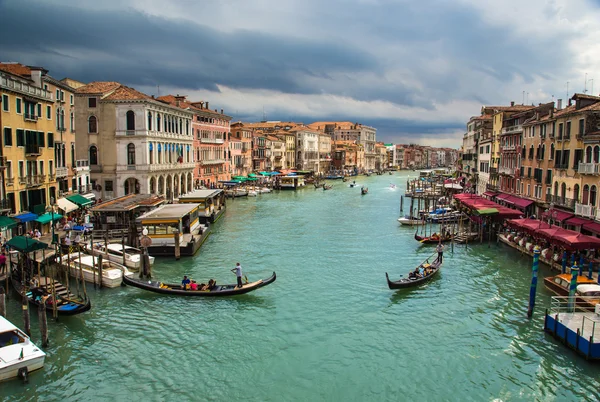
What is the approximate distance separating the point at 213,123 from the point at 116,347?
1787 inches

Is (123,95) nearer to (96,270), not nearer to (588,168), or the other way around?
(96,270)

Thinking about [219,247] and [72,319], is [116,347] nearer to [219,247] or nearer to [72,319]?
[72,319]

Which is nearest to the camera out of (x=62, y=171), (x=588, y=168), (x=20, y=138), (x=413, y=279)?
(x=413, y=279)

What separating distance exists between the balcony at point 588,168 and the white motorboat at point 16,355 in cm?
2109

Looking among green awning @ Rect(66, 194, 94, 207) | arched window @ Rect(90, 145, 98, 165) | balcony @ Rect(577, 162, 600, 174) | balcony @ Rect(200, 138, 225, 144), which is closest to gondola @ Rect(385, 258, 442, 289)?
balcony @ Rect(577, 162, 600, 174)

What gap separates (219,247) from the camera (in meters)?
25.3

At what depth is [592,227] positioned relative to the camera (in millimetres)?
20062

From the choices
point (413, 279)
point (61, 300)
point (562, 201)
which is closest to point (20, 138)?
point (61, 300)

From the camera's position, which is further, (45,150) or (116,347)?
(45,150)

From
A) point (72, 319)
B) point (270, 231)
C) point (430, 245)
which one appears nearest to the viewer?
point (72, 319)

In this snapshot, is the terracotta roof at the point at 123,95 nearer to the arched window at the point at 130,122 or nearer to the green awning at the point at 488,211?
the arched window at the point at 130,122

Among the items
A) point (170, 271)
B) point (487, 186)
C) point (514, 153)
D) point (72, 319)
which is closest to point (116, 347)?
point (72, 319)

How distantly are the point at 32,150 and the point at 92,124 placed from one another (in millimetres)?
12765

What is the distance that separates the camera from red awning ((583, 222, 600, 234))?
64.7 ft
